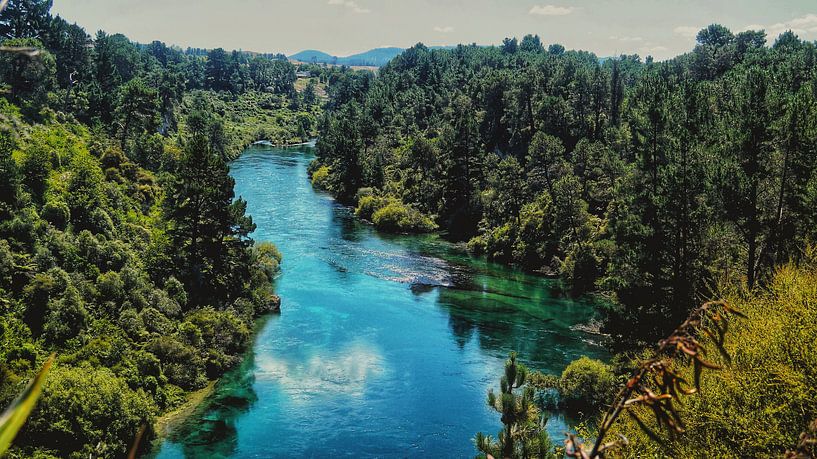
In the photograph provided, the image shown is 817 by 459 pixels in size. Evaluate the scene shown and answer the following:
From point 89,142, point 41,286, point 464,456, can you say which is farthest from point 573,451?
point 89,142

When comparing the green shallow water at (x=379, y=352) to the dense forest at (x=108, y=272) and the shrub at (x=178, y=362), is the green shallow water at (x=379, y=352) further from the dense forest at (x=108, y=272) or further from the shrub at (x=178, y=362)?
the dense forest at (x=108, y=272)

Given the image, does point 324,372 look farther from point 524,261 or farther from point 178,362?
point 524,261

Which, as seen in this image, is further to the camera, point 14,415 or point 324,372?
point 324,372

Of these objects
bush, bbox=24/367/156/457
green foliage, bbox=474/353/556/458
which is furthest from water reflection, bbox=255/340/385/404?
green foliage, bbox=474/353/556/458

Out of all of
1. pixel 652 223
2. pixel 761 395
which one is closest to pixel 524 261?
pixel 652 223

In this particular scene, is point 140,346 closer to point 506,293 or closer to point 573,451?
point 506,293

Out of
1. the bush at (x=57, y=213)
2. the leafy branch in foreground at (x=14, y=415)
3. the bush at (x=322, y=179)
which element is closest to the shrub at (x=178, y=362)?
the bush at (x=57, y=213)
